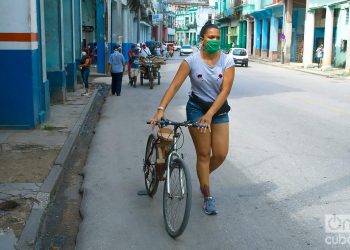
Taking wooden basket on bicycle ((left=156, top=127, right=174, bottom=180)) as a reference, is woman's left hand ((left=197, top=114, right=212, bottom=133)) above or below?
above

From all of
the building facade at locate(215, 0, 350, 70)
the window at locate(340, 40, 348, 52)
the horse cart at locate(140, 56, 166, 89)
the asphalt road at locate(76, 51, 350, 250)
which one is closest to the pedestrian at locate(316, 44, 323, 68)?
the building facade at locate(215, 0, 350, 70)

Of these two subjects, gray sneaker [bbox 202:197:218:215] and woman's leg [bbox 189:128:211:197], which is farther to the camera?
gray sneaker [bbox 202:197:218:215]

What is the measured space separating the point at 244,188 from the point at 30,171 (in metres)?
2.87

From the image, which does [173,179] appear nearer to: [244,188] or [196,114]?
[196,114]

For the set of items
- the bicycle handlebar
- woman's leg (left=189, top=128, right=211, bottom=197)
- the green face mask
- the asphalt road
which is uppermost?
the green face mask

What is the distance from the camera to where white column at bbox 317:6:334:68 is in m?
31.7

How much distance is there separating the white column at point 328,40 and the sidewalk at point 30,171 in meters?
23.6

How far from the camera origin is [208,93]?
16.9 feet

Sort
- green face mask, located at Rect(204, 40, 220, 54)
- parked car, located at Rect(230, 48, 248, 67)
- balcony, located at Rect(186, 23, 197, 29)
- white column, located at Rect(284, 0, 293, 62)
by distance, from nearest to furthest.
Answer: green face mask, located at Rect(204, 40, 220, 54) → parked car, located at Rect(230, 48, 248, 67) → white column, located at Rect(284, 0, 293, 62) → balcony, located at Rect(186, 23, 197, 29)

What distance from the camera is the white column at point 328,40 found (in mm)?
31703

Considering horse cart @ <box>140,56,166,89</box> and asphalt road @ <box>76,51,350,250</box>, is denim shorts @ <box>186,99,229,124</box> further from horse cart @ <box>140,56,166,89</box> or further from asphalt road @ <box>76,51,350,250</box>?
horse cart @ <box>140,56,166,89</box>

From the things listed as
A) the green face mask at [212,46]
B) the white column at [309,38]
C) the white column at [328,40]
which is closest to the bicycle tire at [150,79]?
the green face mask at [212,46]

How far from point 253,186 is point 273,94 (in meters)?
11.1

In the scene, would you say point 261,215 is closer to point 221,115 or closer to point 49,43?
point 221,115
